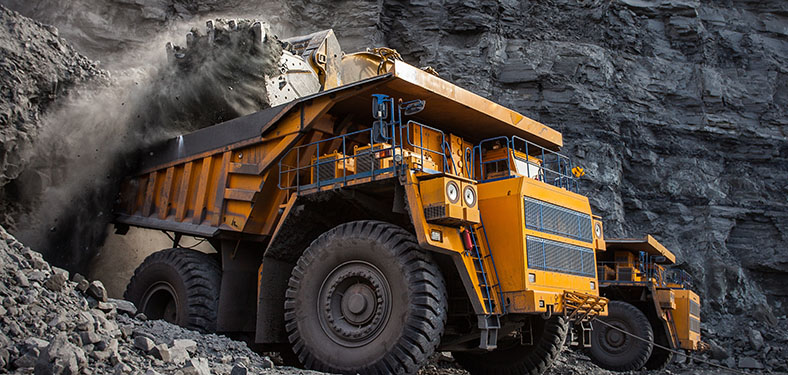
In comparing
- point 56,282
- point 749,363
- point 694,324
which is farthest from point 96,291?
point 749,363

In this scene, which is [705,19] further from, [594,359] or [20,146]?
[20,146]

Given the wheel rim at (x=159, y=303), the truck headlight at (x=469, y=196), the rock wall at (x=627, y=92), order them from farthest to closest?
the rock wall at (x=627, y=92)
the wheel rim at (x=159, y=303)
the truck headlight at (x=469, y=196)

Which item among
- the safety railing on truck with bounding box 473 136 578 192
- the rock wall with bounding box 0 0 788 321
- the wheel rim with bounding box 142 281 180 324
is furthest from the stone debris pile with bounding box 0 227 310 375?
the rock wall with bounding box 0 0 788 321

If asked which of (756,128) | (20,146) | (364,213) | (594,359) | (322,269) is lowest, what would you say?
(594,359)

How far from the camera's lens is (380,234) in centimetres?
677

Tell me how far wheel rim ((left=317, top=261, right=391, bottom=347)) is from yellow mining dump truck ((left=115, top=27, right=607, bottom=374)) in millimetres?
17

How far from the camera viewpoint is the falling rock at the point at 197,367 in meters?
4.88

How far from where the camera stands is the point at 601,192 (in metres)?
20.8

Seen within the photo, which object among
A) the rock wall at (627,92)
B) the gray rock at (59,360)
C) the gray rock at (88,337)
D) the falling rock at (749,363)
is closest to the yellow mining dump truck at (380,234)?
the gray rock at (88,337)

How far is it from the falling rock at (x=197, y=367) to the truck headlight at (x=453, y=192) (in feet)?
8.73

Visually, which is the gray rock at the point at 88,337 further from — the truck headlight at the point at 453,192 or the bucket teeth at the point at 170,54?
the bucket teeth at the point at 170,54

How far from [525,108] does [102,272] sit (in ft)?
47.3

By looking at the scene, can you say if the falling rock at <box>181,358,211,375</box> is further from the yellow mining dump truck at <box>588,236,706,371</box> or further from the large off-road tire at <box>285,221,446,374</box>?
the yellow mining dump truck at <box>588,236,706,371</box>

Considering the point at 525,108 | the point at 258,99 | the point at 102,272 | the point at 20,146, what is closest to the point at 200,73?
the point at 258,99
